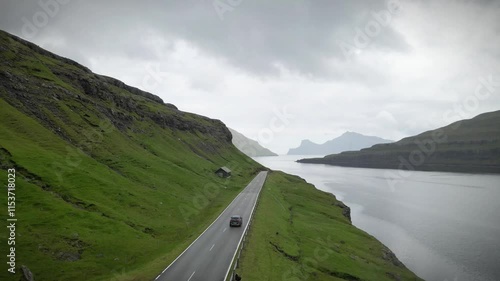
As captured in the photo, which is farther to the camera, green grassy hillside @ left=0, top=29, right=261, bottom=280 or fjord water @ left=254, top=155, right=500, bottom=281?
fjord water @ left=254, top=155, right=500, bottom=281

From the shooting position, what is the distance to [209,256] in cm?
3666

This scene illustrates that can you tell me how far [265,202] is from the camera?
73812 mm

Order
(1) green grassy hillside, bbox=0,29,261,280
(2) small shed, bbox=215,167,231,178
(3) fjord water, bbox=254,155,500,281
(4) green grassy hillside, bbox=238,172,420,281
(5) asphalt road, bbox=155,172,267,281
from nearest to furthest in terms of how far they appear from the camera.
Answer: (5) asphalt road, bbox=155,172,267,281, (1) green grassy hillside, bbox=0,29,261,280, (4) green grassy hillside, bbox=238,172,420,281, (3) fjord water, bbox=254,155,500,281, (2) small shed, bbox=215,167,231,178

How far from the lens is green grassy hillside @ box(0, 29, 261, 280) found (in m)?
34.2

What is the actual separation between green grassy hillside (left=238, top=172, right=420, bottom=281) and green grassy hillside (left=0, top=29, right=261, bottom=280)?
11.1 meters

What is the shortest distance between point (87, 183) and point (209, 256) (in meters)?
30.1

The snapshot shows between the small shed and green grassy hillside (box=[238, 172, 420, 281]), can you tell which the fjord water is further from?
the small shed

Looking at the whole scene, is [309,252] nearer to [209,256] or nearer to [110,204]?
[209,256]

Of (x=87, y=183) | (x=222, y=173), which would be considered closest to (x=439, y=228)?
(x=222, y=173)

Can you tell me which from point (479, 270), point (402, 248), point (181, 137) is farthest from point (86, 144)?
point (479, 270)

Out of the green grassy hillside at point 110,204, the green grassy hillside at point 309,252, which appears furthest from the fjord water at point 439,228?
the green grassy hillside at point 309,252

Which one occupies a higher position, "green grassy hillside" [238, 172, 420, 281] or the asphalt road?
"green grassy hillside" [238, 172, 420, 281]

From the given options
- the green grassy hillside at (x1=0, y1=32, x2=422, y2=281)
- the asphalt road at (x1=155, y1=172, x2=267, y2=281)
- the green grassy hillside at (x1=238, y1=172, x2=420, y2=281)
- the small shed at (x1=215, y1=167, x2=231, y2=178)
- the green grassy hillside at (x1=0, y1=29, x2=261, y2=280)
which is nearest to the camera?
the asphalt road at (x1=155, y1=172, x2=267, y2=281)

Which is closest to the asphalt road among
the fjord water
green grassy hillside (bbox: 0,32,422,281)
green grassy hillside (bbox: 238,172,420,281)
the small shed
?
green grassy hillside (bbox: 0,32,422,281)
